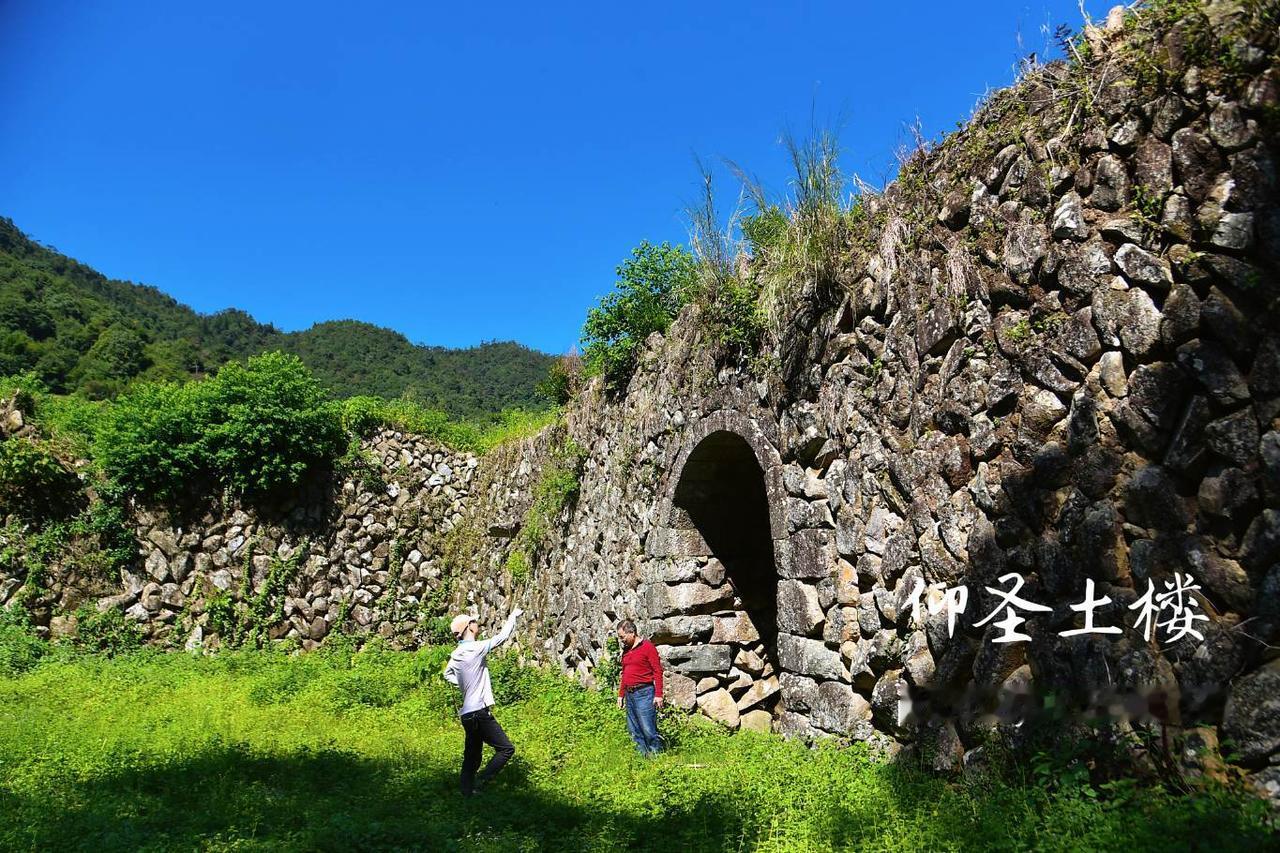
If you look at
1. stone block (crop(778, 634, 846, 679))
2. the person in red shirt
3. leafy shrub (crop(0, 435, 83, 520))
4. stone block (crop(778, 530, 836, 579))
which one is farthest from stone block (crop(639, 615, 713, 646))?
leafy shrub (crop(0, 435, 83, 520))

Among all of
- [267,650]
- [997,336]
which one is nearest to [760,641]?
[997,336]

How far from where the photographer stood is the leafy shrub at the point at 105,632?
10.8 metres

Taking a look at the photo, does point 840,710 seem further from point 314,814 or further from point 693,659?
point 314,814

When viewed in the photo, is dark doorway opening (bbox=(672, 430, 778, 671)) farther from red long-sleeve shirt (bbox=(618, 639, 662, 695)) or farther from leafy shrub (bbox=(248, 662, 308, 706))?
leafy shrub (bbox=(248, 662, 308, 706))

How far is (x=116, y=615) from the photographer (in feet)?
36.7

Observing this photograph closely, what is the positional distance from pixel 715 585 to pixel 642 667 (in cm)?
167

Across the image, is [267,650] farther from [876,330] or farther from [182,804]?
[876,330]

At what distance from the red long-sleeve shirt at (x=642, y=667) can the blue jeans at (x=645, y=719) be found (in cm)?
7

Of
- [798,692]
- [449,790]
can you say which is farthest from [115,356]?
[798,692]

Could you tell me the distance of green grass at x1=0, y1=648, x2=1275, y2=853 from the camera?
11.5ft

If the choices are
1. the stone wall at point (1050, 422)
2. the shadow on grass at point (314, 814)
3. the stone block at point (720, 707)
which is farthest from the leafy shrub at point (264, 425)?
the stone wall at point (1050, 422)

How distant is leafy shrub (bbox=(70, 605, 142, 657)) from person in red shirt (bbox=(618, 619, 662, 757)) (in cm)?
823

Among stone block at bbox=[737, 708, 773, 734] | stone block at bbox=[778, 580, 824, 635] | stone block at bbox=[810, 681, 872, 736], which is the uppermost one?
stone block at bbox=[778, 580, 824, 635]

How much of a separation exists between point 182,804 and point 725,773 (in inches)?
141
